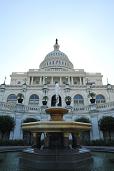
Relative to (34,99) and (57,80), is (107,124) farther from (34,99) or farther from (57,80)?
(57,80)

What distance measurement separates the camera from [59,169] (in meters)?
8.01

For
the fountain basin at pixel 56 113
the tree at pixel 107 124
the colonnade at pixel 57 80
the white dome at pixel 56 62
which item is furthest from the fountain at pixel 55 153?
the white dome at pixel 56 62

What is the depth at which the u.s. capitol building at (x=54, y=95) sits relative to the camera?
2597 centimetres

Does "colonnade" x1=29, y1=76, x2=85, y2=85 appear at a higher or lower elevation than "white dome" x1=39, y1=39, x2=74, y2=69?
lower

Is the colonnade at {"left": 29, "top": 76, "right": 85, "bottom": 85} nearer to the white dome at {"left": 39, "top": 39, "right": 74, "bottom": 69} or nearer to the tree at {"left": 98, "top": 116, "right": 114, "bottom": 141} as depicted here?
the white dome at {"left": 39, "top": 39, "right": 74, "bottom": 69}

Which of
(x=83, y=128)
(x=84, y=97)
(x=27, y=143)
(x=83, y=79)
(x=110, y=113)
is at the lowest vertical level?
(x=27, y=143)

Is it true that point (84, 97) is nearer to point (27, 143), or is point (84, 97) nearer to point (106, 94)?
point (106, 94)

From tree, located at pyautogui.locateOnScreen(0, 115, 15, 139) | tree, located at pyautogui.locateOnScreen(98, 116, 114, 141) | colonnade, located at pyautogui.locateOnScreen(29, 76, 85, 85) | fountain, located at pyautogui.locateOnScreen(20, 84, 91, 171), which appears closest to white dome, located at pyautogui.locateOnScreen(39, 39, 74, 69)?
colonnade, located at pyautogui.locateOnScreen(29, 76, 85, 85)

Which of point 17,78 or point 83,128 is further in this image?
point 17,78

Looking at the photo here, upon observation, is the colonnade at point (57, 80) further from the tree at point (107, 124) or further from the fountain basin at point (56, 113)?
the fountain basin at point (56, 113)

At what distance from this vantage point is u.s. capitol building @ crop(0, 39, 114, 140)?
26.0 meters

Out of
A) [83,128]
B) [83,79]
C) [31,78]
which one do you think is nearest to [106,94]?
[83,79]

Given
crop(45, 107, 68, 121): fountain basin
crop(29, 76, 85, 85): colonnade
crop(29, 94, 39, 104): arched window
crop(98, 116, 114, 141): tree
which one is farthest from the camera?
crop(29, 76, 85, 85): colonnade

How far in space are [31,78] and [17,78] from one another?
9.68 metres
